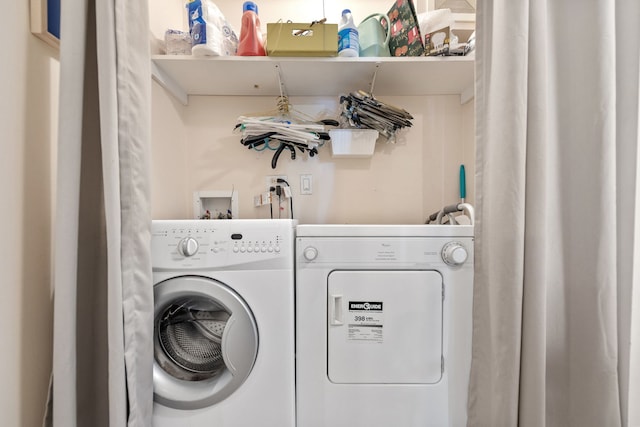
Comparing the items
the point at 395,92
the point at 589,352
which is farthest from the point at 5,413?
the point at 395,92

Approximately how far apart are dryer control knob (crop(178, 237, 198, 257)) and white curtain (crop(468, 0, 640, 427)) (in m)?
0.97

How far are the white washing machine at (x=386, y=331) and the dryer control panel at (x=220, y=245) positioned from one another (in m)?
0.10

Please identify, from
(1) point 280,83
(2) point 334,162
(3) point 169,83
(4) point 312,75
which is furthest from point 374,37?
(3) point 169,83

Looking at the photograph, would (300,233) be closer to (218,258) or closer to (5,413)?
(218,258)

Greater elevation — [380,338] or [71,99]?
[71,99]

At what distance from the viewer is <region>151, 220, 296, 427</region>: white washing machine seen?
3.47 ft

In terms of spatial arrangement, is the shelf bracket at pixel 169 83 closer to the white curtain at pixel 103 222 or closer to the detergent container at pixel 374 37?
the white curtain at pixel 103 222

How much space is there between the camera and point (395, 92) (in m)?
1.77

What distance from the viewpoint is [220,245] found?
3.56 ft

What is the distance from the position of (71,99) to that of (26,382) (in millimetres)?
815

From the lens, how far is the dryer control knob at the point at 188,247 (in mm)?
1058

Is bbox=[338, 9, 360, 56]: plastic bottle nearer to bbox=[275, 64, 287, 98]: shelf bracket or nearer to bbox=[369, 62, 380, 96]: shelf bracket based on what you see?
bbox=[369, 62, 380, 96]: shelf bracket

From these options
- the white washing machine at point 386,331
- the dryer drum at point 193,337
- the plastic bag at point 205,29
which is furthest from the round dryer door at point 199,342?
the plastic bag at point 205,29

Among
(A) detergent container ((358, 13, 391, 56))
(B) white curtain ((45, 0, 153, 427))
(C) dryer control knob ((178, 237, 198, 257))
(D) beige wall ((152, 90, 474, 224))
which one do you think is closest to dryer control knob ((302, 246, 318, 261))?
(C) dryer control knob ((178, 237, 198, 257))
